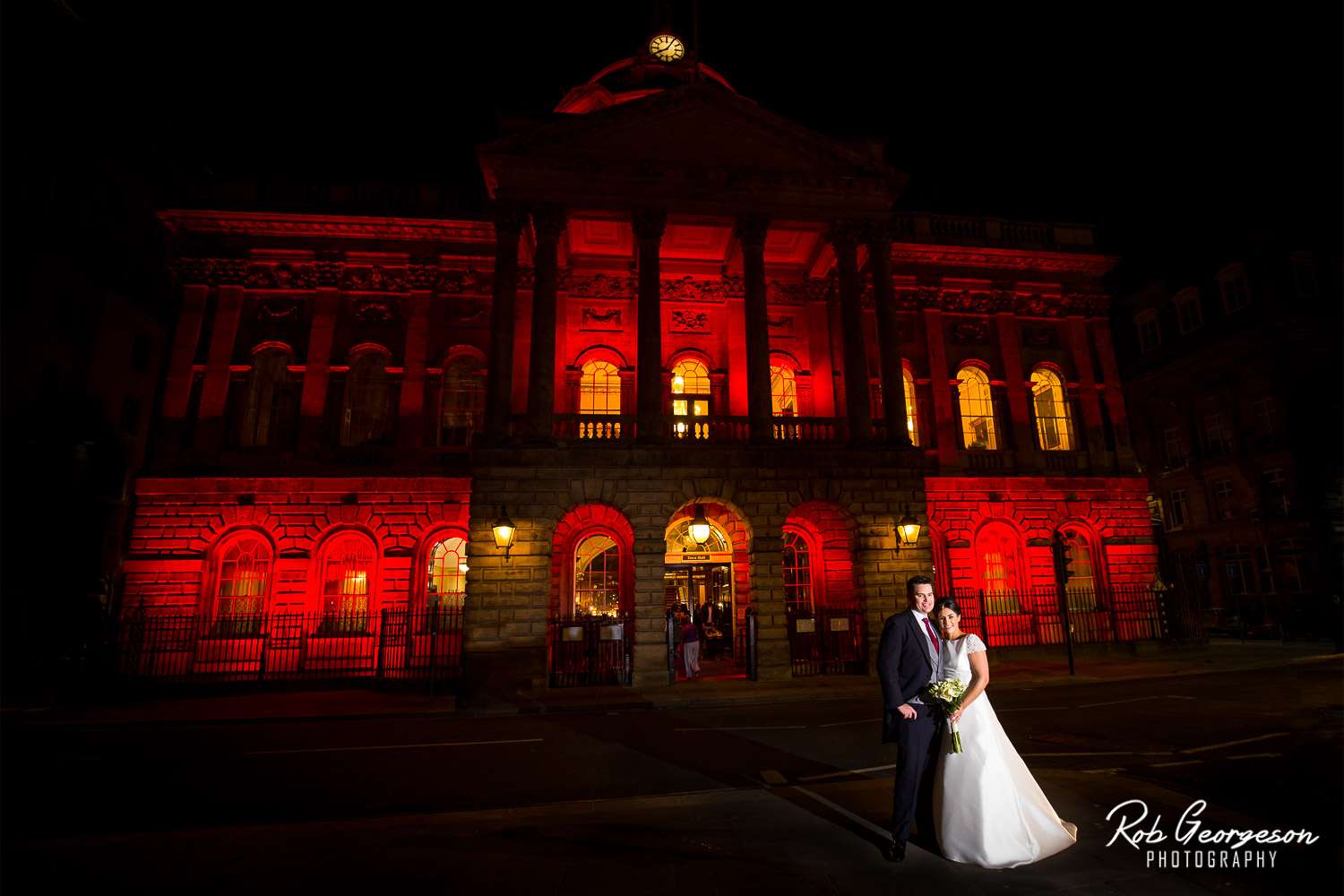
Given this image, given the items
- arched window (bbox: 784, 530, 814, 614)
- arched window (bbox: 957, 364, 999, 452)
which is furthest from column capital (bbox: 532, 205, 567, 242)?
arched window (bbox: 957, 364, 999, 452)

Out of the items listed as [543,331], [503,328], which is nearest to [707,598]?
[543,331]

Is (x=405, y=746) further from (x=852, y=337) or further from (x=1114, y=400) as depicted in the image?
(x=1114, y=400)

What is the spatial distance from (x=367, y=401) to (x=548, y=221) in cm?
826

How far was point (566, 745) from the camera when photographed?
907 cm

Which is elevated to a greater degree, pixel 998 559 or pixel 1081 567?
pixel 998 559

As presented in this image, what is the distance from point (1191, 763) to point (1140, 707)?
436cm

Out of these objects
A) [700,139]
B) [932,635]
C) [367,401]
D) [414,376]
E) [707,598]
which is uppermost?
[700,139]

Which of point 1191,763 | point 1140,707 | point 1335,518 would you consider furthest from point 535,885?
point 1335,518

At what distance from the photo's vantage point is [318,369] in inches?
790

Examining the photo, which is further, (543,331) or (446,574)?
(446,574)

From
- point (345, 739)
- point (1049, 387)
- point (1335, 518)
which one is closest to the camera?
point (345, 739)

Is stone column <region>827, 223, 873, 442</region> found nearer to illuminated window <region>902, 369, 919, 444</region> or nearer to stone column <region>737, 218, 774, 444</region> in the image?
stone column <region>737, 218, 774, 444</region>

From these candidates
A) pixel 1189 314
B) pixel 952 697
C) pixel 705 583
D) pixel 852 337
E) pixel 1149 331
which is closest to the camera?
pixel 952 697

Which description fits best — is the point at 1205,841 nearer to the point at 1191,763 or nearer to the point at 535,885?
the point at 1191,763
